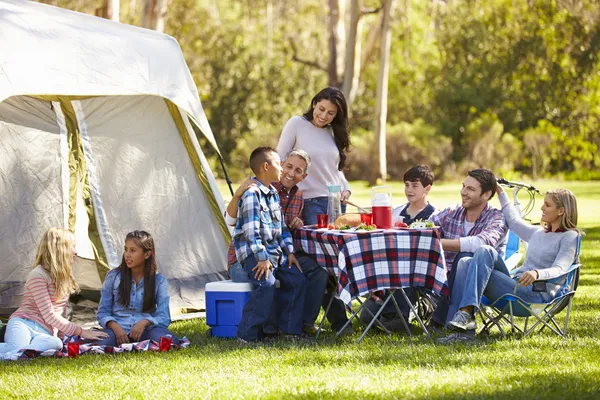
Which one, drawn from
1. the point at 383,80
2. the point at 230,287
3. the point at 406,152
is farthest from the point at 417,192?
the point at 406,152

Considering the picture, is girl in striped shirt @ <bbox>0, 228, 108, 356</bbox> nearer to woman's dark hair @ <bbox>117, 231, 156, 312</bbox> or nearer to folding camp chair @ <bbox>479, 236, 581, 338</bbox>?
woman's dark hair @ <bbox>117, 231, 156, 312</bbox>

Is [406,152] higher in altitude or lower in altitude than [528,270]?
higher

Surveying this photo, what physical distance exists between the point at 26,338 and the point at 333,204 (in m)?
1.90

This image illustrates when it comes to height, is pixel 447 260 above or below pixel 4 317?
above

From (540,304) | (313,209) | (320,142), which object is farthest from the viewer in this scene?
(320,142)

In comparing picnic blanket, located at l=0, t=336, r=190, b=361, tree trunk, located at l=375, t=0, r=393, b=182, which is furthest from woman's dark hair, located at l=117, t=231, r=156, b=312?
tree trunk, located at l=375, t=0, r=393, b=182

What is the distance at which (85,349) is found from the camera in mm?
5109

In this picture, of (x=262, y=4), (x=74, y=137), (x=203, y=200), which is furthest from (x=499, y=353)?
(x=262, y=4)

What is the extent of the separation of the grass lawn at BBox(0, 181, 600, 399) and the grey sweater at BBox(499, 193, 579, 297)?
39cm

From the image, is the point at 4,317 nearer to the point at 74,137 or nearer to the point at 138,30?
the point at 74,137

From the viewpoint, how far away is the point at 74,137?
21.0ft

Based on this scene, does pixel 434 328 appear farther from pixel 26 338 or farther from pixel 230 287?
pixel 26 338

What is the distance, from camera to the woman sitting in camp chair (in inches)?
201

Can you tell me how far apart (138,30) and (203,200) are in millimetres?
1304
